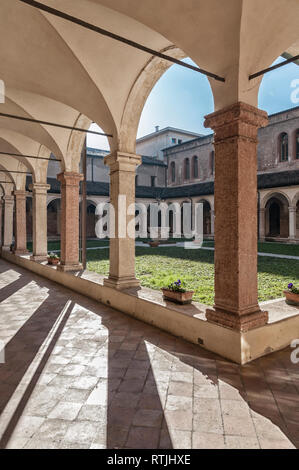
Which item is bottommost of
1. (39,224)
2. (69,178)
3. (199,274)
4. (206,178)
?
(199,274)

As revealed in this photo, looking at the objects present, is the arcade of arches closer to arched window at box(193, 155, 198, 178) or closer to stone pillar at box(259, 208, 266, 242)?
stone pillar at box(259, 208, 266, 242)

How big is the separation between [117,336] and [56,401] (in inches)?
63.7

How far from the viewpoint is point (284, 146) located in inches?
892

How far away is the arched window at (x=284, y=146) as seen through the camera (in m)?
22.4

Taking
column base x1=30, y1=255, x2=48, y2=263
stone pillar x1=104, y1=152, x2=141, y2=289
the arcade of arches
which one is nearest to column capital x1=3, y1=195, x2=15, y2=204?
column base x1=30, y1=255, x2=48, y2=263

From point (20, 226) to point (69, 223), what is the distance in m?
5.01

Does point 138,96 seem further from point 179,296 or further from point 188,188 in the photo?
point 188,188

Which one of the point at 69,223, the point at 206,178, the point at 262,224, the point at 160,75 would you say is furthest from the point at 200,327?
the point at 206,178

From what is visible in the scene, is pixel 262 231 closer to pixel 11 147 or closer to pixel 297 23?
pixel 11 147

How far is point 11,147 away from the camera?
10008 millimetres

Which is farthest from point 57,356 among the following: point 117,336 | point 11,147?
point 11,147

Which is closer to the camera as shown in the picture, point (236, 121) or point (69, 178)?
point (236, 121)

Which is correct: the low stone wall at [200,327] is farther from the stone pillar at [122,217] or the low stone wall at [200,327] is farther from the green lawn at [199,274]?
the green lawn at [199,274]

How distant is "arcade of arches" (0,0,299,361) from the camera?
10.7 feet
